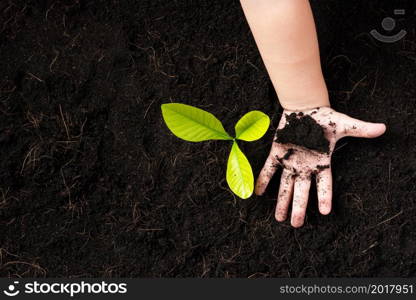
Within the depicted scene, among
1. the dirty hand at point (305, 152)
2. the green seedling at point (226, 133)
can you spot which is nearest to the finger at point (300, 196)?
the dirty hand at point (305, 152)

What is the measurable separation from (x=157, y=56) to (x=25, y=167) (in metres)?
0.40

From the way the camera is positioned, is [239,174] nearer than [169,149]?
Yes

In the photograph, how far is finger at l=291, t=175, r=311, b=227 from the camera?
1.30 metres

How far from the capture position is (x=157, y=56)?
1418 mm

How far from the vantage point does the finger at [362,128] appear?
127cm

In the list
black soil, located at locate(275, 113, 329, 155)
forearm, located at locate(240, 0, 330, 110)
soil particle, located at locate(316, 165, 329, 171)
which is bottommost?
soil particle, located at locate(316, 165, 329, 171)

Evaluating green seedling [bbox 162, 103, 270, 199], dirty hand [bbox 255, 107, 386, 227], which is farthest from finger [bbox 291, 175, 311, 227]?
green seedling [bbox 162, 103, 270, 199]

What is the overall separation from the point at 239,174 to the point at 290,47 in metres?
0.28

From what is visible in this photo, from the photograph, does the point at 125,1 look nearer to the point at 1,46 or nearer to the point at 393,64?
the point at 1,46

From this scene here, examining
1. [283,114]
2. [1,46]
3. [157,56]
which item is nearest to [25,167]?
[1,46]

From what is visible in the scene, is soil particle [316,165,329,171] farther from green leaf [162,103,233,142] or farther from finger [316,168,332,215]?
green leaf [162,103,233,142]

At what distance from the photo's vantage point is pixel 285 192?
4.31 ft

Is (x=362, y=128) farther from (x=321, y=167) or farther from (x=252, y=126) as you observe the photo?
(x=252, y=126)

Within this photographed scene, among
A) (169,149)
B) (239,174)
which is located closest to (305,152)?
(239,174)
